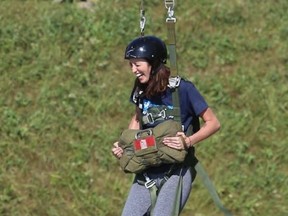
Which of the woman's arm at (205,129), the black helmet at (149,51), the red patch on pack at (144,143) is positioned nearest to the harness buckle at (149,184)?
the red patch on pack at (144,143)

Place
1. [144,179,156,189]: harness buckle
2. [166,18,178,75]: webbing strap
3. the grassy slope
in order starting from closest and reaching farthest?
[166,18,178,75]: webbing strap
[144,179,156,189]: harness buckle
the grassy slope

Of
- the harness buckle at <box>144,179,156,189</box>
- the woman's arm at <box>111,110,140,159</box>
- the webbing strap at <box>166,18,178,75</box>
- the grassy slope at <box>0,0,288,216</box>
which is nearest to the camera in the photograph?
the webbing strap at <box>166,18,178,75</box>

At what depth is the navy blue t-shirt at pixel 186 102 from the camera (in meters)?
5.05

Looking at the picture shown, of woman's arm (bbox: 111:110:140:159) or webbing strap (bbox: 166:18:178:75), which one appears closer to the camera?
webbing strap (bbox: 166:18:178:75)

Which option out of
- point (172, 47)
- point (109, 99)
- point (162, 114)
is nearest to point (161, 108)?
point (162, 114)

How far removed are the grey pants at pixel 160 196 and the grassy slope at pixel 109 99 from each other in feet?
13.1

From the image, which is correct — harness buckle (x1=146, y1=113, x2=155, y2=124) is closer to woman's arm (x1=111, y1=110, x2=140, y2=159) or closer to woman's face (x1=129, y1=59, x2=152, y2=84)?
woman's arm (x1=111, y1=110, x2=140, y2=159)

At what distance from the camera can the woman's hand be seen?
16.7 feet

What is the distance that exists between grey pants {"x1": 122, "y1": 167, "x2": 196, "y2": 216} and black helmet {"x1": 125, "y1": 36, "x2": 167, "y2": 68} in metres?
0.77

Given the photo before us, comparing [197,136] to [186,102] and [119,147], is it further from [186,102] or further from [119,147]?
[119,147]

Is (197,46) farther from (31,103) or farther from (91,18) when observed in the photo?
(31,103)

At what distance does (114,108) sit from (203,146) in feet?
4.38

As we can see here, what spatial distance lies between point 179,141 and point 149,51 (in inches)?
24.9

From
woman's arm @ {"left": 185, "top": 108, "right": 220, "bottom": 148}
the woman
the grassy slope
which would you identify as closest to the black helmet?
the woman
